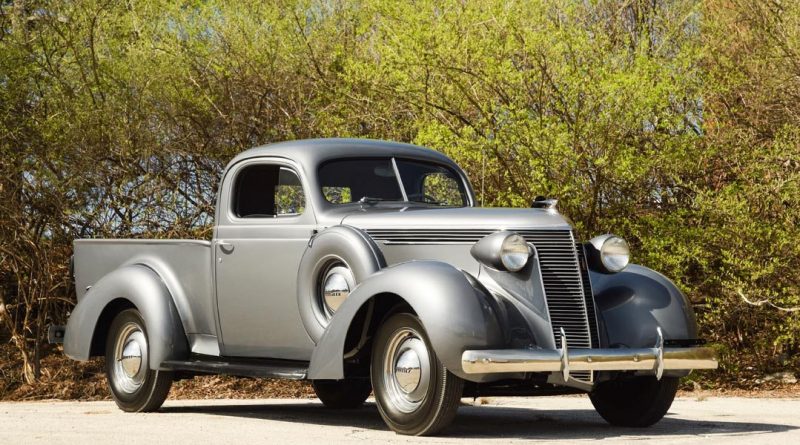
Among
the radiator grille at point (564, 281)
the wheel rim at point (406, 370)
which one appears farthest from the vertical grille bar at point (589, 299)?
the wheel rim at point (406, 370)

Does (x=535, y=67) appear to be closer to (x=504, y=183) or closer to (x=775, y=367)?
(x=504, y=183)

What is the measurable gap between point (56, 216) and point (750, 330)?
8774mm

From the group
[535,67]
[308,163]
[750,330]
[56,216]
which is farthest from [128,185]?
[750,330]

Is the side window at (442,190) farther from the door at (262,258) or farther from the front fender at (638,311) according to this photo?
the front fender at (638,311)

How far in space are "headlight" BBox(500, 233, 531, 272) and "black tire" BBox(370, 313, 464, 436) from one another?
2.12 ft

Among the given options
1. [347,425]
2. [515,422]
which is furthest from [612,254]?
[347,425]

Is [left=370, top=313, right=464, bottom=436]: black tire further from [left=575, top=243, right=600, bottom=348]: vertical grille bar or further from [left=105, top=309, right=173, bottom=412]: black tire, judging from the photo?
[left=105, top=309, right=173, bottom=412]: black tire

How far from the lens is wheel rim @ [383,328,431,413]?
23.2 feet

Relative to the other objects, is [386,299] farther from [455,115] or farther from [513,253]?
[455,115]

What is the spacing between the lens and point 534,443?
6801 millimetres

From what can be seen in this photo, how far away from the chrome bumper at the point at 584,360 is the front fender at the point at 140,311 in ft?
9.80

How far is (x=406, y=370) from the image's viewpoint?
7.14m

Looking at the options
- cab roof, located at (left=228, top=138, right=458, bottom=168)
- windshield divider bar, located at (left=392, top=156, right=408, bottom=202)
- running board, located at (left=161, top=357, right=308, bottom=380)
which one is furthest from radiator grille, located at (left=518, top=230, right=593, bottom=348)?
cab roof, located at (left=228, top=138, right=458, bottom=168)

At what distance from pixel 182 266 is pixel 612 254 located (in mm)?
3296
